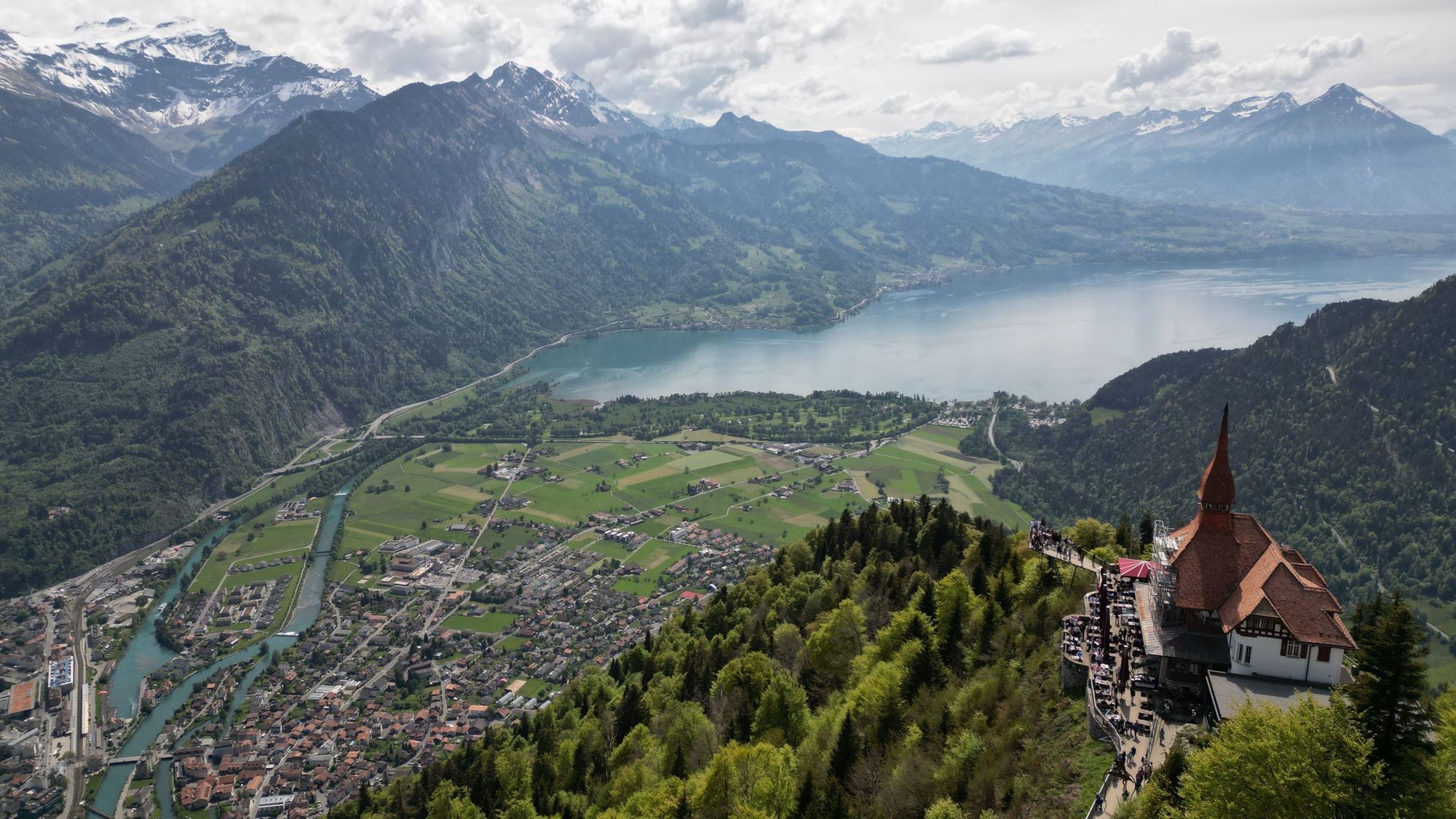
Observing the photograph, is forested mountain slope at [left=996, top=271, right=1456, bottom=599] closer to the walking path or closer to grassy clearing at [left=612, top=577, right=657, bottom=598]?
grassy clearing at [left=612, top=577, right=657, bottom=598]

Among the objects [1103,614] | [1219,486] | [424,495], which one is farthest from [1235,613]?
[424,495]

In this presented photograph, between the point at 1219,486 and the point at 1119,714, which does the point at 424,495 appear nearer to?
the point at 1219,486

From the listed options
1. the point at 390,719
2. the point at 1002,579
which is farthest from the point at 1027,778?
the point at 390,719

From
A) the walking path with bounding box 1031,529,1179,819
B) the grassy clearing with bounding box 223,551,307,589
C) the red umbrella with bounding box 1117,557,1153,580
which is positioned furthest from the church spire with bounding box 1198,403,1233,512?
the grassy clearing with bounding box 223,551,307,589

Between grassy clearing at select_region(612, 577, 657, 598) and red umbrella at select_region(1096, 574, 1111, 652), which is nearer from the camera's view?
red umbrella at select_region(1096, 574, 1111, 652)

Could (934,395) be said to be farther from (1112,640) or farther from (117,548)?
(1112,640)

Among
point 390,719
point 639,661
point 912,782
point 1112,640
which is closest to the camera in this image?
point 912,782

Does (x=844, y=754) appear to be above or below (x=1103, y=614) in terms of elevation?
below
